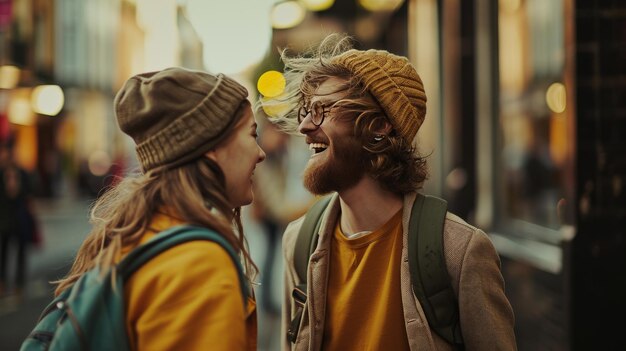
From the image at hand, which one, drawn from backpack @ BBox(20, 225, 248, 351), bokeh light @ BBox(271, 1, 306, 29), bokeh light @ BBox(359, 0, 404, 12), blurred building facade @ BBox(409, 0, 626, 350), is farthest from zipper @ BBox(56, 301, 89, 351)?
bokeh light @ BBox(271, 1, 306, 29)

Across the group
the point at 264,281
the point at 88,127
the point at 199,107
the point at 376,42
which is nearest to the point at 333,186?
the point at 199,107

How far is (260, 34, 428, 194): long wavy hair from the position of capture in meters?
2.87

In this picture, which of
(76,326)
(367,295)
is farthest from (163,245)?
(367,295)

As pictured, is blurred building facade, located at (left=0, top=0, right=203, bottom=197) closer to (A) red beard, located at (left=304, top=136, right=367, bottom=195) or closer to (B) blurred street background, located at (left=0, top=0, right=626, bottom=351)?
(B) blurred street background, located at (left=0, top=0, right=626, bottom=351)

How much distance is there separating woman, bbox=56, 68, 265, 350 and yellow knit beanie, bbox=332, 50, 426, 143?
709mm

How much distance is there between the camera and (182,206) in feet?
6.63

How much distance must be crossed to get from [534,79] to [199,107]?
5699 millimetres

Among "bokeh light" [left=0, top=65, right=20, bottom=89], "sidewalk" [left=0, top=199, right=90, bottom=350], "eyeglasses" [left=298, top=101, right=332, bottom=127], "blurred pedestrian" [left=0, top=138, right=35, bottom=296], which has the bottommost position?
"sidewalk" [left=0, top=199, right=90, bottom=350]

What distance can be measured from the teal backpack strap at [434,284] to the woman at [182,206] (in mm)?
670

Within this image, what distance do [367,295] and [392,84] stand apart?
0.70 metres

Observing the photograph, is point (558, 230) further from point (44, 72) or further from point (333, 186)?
point (44, 72)

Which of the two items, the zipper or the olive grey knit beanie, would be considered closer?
the zipper

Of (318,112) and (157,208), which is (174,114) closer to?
(157,208)

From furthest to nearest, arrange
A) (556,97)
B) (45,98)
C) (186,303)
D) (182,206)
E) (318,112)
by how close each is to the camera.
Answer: (45,98), (556,97), (318,112), (182,206), (186,303)
